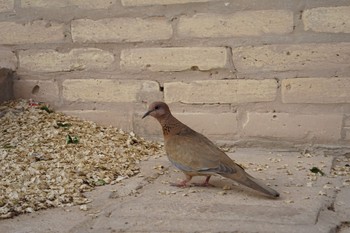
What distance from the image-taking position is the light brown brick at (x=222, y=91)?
417cm

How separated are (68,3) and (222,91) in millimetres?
1340

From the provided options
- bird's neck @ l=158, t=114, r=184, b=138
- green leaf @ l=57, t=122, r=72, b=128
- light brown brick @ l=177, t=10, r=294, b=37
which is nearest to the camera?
bird's neck @ l=158, t=114, r=184, b=138

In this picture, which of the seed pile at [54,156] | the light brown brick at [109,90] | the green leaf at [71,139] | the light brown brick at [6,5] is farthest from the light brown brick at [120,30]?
the green leaf at [71,139]

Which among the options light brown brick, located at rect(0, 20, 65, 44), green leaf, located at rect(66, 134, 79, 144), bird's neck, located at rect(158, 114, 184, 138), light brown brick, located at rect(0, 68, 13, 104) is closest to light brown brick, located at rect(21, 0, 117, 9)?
light brown brick, located at rect(0, 20, 65, 44)

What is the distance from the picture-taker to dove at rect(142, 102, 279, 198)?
3109mm

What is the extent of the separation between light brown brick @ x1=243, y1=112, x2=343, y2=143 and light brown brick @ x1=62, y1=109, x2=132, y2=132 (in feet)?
2.91

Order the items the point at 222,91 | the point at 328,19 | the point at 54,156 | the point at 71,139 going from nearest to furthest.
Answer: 1. the point at 54,156
2. the point at 328,19
3. the point at 71,139
4. the point at 222,91

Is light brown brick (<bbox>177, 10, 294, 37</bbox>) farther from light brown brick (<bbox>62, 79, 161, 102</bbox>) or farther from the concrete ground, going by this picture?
the concrete ground

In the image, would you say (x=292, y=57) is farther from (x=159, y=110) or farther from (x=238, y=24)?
(x=159, y=110)

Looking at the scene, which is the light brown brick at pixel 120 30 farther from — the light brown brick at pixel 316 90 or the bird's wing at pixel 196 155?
the bird's wing at pixel 196 155

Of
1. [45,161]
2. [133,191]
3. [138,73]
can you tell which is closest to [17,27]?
[138,73]

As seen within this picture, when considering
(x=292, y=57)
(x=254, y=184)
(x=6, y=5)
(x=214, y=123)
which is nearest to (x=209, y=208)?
(x=254, y=184)

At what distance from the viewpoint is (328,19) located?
13.1 ft

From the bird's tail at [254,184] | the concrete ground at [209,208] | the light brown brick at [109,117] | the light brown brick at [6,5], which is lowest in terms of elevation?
the concrete ground at [209,208]
